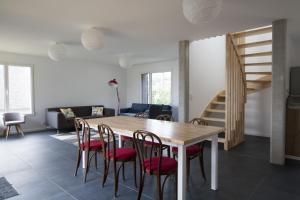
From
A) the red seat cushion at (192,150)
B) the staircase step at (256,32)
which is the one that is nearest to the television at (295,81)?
the staircase step at (256,32)

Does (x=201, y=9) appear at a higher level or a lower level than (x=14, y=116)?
higher

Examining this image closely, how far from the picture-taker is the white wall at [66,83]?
6480 mm

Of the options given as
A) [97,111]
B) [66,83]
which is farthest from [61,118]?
[66,83]

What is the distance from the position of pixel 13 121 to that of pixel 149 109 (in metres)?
3.91

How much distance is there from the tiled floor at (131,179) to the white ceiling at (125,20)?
2363mm

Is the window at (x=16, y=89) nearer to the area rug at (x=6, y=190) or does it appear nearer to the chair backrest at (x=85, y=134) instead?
the area rug at (x=6, y=190)

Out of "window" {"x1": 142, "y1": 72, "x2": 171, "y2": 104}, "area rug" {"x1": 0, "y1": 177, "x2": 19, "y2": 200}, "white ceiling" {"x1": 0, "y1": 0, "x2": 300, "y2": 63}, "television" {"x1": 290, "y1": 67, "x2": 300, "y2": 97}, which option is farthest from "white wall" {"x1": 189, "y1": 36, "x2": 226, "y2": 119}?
"area rug" {"x1": 0, "y1": 177, "x2": 19, "y2": 200}

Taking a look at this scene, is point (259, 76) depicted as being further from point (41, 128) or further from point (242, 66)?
point (41, 128)

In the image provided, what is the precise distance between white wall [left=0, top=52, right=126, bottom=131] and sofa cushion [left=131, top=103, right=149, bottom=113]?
95 centimetres

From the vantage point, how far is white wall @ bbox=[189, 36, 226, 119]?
5.15 metres

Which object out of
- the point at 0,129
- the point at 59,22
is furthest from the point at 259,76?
the point at 0,129

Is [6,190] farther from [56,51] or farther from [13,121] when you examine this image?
[13,121]

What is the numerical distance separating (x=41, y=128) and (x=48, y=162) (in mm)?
3457

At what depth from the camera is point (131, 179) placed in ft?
9.75
